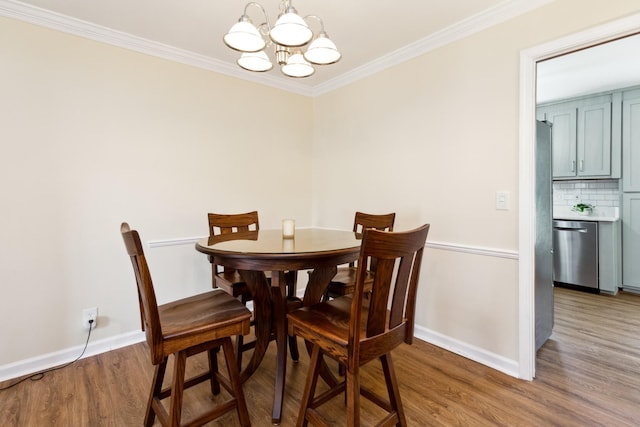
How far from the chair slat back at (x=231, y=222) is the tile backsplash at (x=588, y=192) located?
4.18 metres

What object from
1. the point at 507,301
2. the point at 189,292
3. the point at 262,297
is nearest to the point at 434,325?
the point at 507,301

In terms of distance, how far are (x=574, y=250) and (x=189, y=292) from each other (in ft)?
14.2

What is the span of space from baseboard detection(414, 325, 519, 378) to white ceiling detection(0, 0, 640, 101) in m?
2.21

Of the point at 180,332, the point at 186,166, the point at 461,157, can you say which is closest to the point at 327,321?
the point at 180,332

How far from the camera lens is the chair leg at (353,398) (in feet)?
3.96

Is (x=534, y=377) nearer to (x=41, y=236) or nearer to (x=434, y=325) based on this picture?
(x=434, y=325)

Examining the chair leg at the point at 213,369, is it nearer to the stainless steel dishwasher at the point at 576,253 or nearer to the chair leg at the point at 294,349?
the chair leg at the point at 294,349

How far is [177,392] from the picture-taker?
133 cm

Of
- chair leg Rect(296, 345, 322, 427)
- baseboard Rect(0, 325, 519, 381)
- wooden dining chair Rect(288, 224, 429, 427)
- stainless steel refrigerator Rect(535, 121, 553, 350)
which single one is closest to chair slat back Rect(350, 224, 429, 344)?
wooden dining chair Rect(288, 224, 429, 427)

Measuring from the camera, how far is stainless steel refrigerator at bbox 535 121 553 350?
220 centimetres

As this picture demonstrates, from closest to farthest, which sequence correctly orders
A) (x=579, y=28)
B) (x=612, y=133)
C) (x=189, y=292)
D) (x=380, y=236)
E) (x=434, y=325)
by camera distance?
(x=380, y=236)
(x=579, y=28)
(x=434, y=325)
(x=189, y=292)
(x=612, y=133)

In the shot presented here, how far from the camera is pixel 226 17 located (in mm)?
2170

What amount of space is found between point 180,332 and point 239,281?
0.74 m

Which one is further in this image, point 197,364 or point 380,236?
point 197,364
